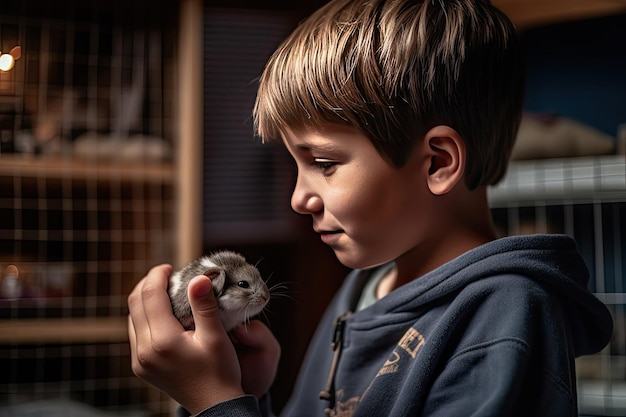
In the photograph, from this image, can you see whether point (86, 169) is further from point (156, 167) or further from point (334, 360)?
point (334, 360)

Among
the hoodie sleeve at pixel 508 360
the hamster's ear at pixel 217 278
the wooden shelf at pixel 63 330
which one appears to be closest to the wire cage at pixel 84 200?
the wooden shelf at pixel 63 330

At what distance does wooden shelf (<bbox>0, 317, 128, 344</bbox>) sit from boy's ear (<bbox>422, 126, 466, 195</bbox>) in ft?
2.86

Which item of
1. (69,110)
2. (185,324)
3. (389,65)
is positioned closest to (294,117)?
(389,65)

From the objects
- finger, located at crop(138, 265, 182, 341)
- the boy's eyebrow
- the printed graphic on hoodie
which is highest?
the boy's eyebrow

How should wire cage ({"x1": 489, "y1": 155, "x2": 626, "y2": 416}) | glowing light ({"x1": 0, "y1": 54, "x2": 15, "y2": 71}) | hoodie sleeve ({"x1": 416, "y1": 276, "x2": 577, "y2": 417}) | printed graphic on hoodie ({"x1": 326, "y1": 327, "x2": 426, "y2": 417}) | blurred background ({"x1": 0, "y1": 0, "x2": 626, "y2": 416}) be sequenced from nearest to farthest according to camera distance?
hoodie sleeve ({"x1": 416, "y1": 276, "x2": 577, "y2": 417}), printed graphic on hoodie ({"x1": 326, "y1": 327, "x2": 426, "y2": 417}), glowing light ({"x1": 0, "y1": 54, "x2": 15, "y2": 71}), wire cage ({"x1": 489, "y1": 155, "x2": 626, "y2": 416}), blurred background ({"x1": 0, "y1": 0, "x2": 626, "y2": 416})

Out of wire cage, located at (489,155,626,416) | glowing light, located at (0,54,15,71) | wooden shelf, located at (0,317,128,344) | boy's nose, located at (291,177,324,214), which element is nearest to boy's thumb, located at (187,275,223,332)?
boy's nose, located at (291,177,324,214)

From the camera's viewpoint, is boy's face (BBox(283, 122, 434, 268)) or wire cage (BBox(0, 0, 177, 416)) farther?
wire cage (BBox(0, 0, 177, 416))

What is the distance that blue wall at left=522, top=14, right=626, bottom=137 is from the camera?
3.92 ft

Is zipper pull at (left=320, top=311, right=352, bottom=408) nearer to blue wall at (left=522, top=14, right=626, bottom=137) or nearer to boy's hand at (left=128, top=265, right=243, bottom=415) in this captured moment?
boy's hand at (left=128, top=265, right=243, bottom=415)

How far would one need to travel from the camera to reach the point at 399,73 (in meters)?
0.60

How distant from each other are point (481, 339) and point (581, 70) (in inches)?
31.5

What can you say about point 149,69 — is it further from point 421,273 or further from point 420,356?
point 420,356

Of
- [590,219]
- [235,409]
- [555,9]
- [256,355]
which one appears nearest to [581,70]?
[555,9]

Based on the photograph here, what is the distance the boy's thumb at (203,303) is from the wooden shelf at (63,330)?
78cm
